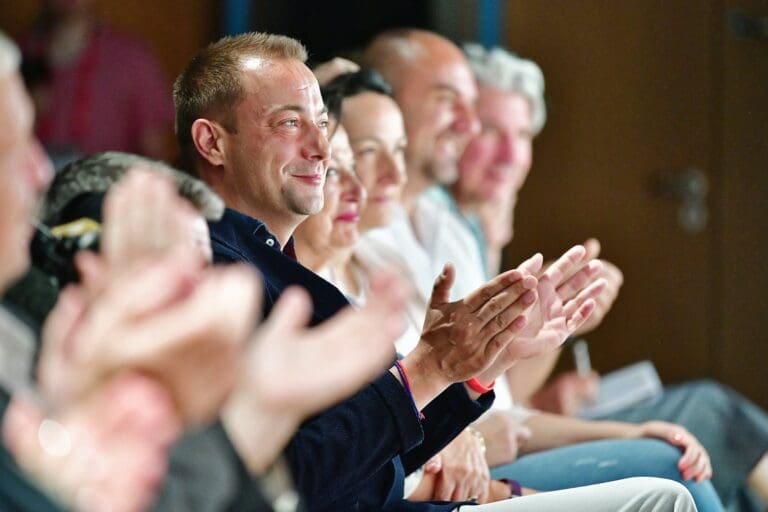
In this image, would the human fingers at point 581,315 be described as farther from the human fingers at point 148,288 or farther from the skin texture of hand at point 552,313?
the human fingers at point 148,288

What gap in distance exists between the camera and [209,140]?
1.51m

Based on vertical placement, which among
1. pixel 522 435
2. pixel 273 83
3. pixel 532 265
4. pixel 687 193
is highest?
pixel 273 83

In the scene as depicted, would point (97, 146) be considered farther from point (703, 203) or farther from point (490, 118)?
point (703, 203)

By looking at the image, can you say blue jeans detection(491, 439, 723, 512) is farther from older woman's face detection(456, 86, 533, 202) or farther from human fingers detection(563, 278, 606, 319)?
older woman's face detection(456, 86, 533, 202)

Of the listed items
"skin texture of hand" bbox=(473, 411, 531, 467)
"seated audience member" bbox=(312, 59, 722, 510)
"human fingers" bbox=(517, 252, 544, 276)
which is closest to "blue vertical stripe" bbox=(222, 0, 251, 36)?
"seated audience member" bbox=(312, 59, 722, 510)

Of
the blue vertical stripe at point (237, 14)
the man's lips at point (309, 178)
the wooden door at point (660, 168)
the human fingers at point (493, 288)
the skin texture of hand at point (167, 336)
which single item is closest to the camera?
the skin texture of hand at point (167, 336)

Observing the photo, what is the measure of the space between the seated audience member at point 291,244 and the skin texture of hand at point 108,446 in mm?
513

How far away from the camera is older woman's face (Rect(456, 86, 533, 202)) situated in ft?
8.59

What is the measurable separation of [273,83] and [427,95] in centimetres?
92

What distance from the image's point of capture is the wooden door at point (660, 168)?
3.32 m

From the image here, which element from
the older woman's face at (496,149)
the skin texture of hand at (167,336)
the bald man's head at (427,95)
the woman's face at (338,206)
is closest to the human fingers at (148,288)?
the skin texture of hand at (167,336)

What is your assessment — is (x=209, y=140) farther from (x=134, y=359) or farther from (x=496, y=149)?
(x=496, y=149)

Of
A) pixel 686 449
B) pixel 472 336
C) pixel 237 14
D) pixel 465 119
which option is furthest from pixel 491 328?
pixel 237 14

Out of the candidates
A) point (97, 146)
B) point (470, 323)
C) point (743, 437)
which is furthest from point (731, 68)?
point (470, 323)
